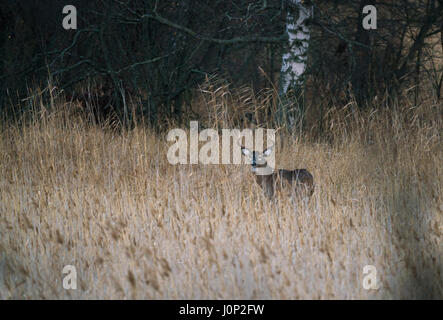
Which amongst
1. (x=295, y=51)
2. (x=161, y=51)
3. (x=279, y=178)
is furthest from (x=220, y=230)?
(x=161, y=51)

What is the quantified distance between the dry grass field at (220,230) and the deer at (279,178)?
0.12 meters

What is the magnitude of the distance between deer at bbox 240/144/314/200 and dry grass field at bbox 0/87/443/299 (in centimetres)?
12

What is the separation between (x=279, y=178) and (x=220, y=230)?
1325 millimetres

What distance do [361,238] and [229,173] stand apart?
1.78m

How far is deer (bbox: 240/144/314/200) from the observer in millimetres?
4619

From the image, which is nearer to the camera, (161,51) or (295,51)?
(295,51)

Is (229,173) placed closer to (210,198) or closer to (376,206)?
Result: (210,198)

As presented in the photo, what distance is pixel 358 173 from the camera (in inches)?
205

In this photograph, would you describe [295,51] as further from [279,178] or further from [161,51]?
[279,178]

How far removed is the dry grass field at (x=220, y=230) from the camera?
10.3ft

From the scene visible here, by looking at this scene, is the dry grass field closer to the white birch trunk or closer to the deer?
the deer

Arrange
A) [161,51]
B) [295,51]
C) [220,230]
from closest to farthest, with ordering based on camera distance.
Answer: [220,230], [295,51], [161,51]

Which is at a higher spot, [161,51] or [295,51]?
[161,51]

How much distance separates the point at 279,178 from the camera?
4859mm
